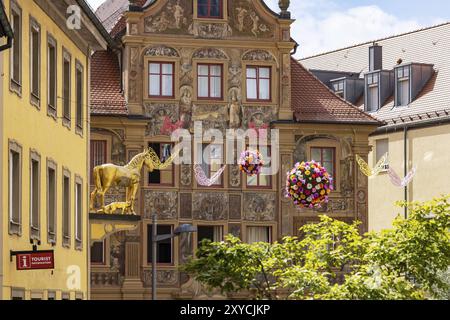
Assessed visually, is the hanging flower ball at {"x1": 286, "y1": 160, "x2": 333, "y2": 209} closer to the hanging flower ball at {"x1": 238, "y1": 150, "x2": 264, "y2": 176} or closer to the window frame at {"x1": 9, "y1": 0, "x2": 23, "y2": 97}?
the hanging flower ball at {"x1": 238, "y1": 150, "x2": 264, "y2": 176}

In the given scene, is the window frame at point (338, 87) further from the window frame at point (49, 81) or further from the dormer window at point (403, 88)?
the window frame at point (49, 81)

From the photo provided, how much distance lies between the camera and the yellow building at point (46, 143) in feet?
107

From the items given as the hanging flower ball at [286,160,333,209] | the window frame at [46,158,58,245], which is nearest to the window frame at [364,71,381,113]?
the hanging flower ball at [286,160,333,209]

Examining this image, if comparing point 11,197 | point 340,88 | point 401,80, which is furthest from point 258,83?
point 11,197

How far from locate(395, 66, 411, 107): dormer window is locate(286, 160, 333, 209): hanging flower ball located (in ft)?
109

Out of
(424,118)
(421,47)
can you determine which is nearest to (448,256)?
(424,118)

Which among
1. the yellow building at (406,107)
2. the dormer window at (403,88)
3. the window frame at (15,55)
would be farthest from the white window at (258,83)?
the window frame at (15,55)

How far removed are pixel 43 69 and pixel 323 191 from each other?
37.3 feet

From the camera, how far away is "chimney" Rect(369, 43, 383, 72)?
8544 centimetres

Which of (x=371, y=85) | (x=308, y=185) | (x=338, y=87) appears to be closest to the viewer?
(x=308, y=185)

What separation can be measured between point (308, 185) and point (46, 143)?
11.1 meters

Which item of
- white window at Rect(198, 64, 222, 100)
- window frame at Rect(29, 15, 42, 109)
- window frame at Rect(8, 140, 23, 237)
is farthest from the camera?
white window at Rect(198, 64, 222, 100)

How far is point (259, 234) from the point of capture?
2581 inches

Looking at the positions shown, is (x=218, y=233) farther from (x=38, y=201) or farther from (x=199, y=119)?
(x=38, y=201)
